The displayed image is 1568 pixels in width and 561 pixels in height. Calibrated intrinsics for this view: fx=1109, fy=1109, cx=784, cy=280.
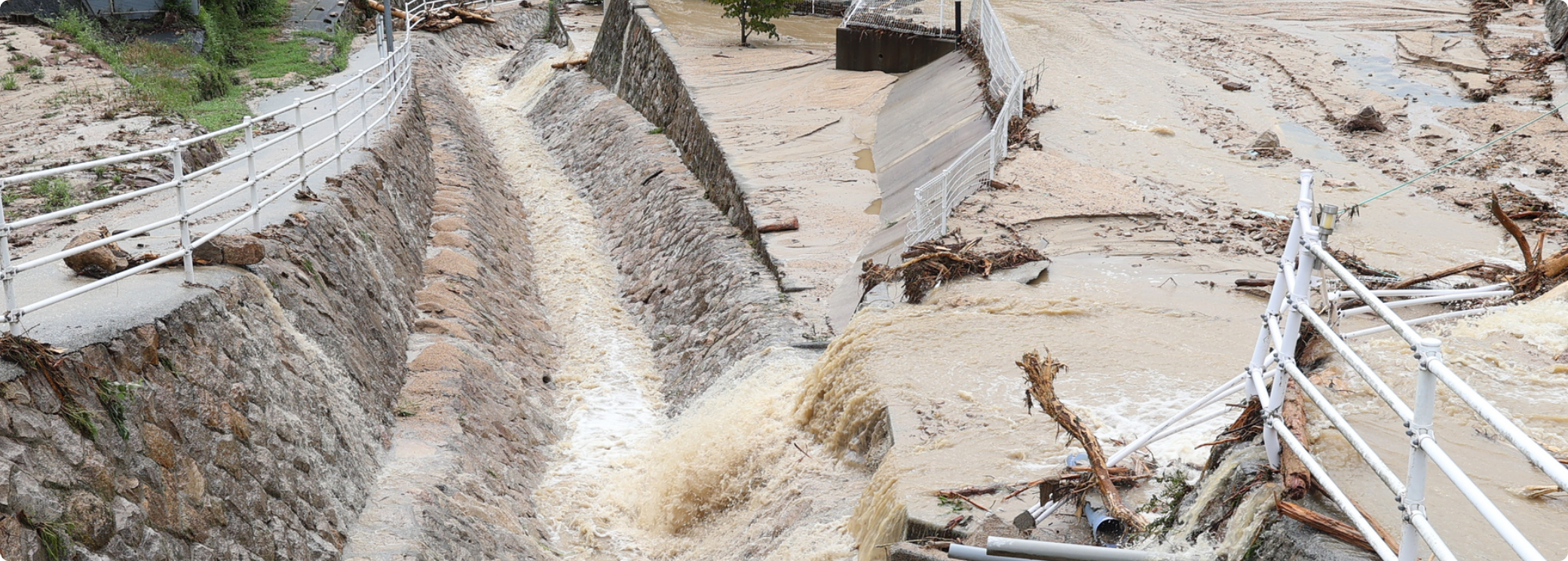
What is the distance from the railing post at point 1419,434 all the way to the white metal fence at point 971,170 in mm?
7882

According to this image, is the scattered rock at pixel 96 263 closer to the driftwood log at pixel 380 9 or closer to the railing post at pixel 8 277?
the railing post at pixel 8 277

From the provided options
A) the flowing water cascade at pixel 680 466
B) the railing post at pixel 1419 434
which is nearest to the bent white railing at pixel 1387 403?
the railing post at pixel 1419 434

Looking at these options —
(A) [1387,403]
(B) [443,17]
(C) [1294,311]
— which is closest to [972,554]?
(C) [1294,311]

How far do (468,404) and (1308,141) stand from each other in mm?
11025

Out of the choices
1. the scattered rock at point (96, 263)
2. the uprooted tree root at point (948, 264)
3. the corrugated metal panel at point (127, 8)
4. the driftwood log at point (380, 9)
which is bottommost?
the uprooted tree root at point (948, 264)

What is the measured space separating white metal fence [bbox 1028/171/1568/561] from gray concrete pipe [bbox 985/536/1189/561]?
0.63 metres

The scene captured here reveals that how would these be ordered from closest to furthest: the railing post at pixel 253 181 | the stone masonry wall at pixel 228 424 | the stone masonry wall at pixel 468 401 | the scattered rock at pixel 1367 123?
the stone masonry wall at pixel 228 424
the stone masonry wall at pixel 468 401
the railing post at pixel 253 181
the scattered rock at pixel 1367 123

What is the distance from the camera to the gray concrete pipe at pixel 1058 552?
14.9 ft

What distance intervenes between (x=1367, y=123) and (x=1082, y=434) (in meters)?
11.5

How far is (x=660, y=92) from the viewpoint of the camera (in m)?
22.0

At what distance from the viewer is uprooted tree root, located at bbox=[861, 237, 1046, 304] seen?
9719mm

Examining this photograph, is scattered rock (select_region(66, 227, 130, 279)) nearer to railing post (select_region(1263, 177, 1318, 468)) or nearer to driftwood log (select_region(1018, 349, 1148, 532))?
driftwood log (select_region(1018, 349, 1148, 532))

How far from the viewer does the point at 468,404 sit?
10055 mm

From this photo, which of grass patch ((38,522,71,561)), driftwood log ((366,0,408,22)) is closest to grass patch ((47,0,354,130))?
driftwood log ((366,0,408,22))
